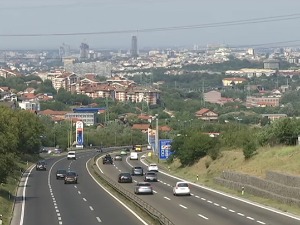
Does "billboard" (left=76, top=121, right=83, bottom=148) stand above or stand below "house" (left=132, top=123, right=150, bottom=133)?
above

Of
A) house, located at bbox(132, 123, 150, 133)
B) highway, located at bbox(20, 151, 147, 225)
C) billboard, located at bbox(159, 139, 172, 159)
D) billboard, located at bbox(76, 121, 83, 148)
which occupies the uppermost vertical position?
highway, located at bbox(20, 151, 147, 225)

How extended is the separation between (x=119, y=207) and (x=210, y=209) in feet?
15.7

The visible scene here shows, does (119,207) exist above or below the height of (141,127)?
above

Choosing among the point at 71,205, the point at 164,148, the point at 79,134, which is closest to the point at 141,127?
the point at 79,134

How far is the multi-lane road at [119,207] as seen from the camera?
128ft

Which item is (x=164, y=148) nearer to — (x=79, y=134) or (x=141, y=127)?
(x=79, y=134)

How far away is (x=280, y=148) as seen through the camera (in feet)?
198

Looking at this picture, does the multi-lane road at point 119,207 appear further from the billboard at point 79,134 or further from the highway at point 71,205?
the billboard at point 79,134

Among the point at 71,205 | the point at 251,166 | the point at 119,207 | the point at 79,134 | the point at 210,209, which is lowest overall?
the point at 79,134

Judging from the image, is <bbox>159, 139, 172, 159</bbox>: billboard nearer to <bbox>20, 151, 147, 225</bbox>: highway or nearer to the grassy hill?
the grassy hill

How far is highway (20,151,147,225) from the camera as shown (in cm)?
3962

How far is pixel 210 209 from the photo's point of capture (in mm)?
44656

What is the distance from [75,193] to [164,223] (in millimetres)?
24490

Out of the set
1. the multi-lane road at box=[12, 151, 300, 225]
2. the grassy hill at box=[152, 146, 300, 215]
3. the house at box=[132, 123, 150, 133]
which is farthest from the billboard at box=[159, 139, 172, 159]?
the house at box=[132, 123, 150, 133]
